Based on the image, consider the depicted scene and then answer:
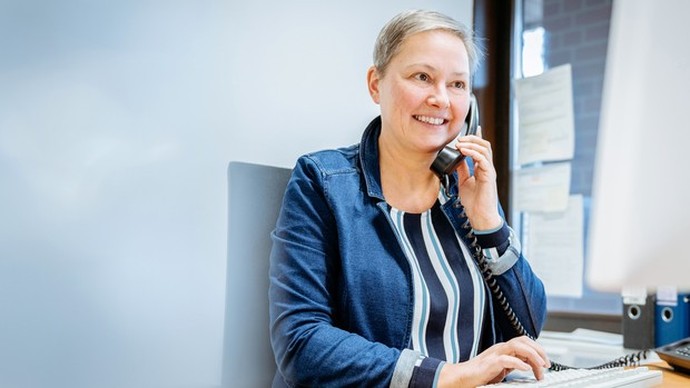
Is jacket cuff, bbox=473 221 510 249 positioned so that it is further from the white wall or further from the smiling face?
the white wall

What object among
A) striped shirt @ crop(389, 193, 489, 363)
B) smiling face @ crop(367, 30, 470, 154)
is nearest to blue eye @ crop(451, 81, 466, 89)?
smiling face @ crop(367, 30, 470, 154)

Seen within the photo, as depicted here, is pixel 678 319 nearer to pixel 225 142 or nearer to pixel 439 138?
pixel 439 138

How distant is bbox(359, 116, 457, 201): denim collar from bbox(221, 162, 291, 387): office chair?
0.44ft

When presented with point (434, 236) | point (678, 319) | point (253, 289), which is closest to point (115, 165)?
point (253, 289)

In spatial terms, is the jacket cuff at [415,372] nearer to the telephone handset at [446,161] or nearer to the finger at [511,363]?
the finger at [511,363]

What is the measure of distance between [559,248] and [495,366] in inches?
40.0

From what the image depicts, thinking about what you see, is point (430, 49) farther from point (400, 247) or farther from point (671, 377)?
point (671, 377)

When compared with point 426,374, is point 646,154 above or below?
above

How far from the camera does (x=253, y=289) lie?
3.52 feet

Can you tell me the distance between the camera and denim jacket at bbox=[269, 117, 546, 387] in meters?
0.94

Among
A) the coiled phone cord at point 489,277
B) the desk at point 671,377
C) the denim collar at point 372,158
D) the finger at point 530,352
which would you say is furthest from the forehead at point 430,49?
the desk at point 671,377

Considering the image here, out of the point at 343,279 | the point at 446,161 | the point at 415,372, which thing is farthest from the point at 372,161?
the point at 415,372

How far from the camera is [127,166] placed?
87 cm

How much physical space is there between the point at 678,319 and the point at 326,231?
0.90 m
